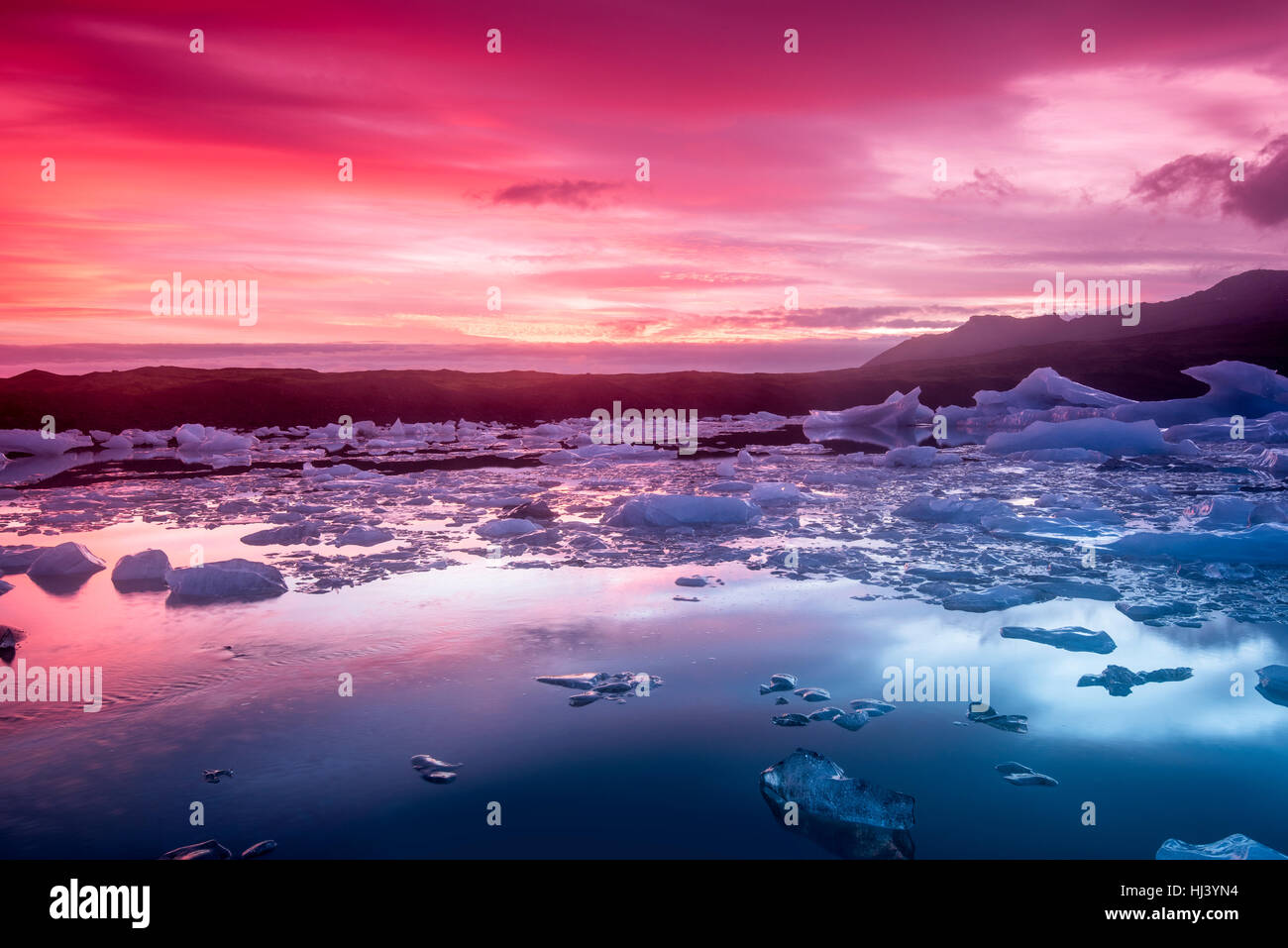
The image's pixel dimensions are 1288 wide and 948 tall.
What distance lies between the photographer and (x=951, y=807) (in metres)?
3.28

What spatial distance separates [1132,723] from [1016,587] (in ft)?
7.85

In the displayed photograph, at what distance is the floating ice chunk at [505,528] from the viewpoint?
946cm

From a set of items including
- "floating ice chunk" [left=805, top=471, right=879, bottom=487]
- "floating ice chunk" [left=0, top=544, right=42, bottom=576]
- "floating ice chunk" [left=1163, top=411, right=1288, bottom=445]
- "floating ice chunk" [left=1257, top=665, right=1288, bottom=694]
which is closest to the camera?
"floating ice chunk" [left=1257, top=665, right=1288, bottom=694]

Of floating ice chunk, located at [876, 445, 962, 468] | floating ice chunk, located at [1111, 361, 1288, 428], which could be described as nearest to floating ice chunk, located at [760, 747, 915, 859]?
floating ice chunk, located at [876, 445, 962, 468]

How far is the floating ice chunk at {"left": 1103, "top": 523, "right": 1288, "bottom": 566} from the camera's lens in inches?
291

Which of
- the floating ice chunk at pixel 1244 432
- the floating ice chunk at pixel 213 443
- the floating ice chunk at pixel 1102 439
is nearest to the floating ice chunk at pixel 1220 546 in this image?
the floating ice chunk at pixel 1102 439

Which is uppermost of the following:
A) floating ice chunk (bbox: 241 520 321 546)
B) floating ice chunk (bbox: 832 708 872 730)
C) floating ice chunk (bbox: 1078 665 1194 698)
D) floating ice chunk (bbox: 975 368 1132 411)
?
floating ice chunk (bbox: 975 368 1132 411)

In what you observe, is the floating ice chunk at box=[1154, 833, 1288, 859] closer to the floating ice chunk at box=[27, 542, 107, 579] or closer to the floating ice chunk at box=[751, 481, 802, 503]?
the floating ice chunk at box=[751, 481, 802, 503]

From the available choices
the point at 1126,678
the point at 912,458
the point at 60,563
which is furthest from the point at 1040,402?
the point at 60,563

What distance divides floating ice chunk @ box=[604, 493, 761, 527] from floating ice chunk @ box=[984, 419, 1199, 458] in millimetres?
12578

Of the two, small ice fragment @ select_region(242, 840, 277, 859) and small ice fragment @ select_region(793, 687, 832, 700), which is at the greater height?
small ice fragment @ select_region(793, 687, 832, 700)

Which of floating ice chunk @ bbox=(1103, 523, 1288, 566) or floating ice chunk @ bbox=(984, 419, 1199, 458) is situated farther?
floating ice chunk @ bbox=(984, 419, 1199, 458)

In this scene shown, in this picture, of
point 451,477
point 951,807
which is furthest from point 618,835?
point 451,477

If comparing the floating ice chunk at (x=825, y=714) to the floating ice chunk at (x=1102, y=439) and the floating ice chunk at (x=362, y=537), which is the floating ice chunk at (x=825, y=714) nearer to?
the floating ice chunk at (x=362, y=537)
